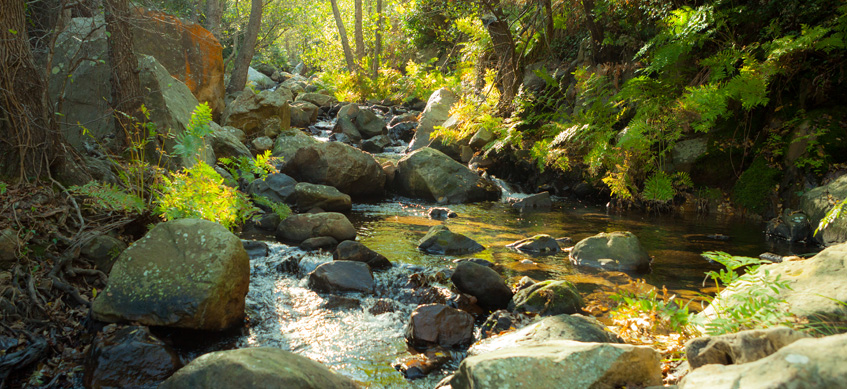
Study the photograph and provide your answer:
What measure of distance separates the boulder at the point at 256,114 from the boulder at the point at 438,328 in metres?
9.60

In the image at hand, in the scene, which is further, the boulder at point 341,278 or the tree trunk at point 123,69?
the tree trunk at point 123,69

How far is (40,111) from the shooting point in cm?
457

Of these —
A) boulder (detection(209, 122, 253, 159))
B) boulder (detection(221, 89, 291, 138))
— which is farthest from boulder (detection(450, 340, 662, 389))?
boulder (detection(221, 89, 291, 138))

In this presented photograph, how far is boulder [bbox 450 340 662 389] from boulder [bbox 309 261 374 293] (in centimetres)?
280

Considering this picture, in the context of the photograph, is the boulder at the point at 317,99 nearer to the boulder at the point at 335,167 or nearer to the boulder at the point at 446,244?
the boulder at the point at 335,167

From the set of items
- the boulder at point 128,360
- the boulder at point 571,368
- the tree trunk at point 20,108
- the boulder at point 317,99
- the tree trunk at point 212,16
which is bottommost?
the boulder at point 128,360

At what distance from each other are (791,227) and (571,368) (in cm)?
664

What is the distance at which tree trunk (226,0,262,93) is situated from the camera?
14.8 meters

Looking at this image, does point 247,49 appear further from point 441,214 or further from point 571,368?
point 571,368

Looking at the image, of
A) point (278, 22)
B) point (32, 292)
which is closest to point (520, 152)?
point (32, 292)

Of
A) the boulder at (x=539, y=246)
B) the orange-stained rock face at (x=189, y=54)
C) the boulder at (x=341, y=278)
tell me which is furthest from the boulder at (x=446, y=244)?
the orange-stained rock face at (x=189, y=54)

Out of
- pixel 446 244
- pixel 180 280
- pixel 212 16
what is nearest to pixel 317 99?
pixel 212 16

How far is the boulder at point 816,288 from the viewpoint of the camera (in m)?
2.65

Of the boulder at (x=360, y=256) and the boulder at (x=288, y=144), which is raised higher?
the boulder at (x=288, y=144)
